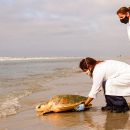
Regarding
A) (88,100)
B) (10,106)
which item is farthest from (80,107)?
(10,106)

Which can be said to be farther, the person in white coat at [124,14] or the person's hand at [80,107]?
the person's hand at [80,107]

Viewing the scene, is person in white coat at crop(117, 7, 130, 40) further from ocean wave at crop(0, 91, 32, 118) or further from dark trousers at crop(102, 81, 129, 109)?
ocean wave at crop(0, 91, 32, 118)

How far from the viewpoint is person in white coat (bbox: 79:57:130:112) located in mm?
6734

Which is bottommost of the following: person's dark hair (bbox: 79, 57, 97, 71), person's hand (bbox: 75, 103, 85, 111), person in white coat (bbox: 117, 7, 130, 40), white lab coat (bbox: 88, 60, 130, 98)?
person's hand (bbox: 75, 103, 85, 111)

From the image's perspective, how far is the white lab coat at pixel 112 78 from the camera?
6.73m

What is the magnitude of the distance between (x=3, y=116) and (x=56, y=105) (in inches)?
45.5

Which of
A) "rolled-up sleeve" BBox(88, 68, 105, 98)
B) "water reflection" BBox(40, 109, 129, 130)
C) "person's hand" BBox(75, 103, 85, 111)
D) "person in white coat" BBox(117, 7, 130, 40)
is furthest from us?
"person's hand" BBox(75, 103, 85, 111)

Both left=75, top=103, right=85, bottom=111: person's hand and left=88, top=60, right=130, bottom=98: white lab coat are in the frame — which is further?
left=75, top=103, right=85, bottom=111: person's hand

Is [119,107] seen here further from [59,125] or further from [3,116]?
[3,116]

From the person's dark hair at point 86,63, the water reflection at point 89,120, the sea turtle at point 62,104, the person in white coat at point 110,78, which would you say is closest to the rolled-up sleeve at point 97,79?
the person in white coat at point 110,78

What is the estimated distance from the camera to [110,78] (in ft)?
22.4

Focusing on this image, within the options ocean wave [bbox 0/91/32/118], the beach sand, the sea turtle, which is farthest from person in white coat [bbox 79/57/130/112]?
ocean wave [bbox 0/91/32/118]

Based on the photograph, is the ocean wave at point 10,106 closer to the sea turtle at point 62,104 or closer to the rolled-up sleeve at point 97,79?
the sea turtle at point 62,104

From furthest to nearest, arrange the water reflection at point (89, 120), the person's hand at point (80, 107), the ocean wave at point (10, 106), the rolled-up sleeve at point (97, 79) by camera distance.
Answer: the ocean wave at point (10, 106), the person's hand at point (80, 107), the rolled-up sleeve at point (97, 79), the water reflection at point (89, 120)
